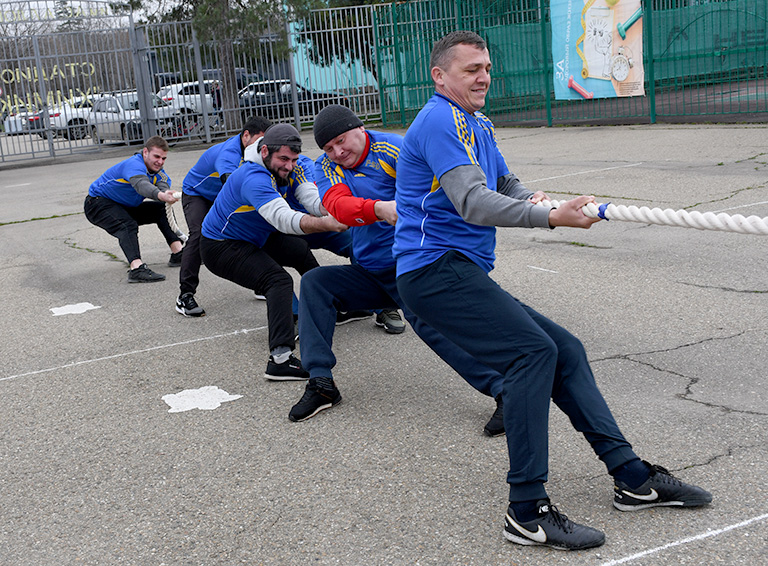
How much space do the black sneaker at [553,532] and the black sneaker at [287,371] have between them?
2173 millimetres

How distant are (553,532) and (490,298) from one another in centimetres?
84

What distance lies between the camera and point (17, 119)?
22312 mm

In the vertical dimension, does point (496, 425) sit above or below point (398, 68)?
below

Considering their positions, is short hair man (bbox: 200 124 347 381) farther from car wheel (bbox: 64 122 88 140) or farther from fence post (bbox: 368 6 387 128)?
car wheel (bbox: 64 122 88 140)

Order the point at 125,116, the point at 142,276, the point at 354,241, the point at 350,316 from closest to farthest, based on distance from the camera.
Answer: the point at 354,241 → the point at 350,316 → the point at 142,276 → the point at 125,116

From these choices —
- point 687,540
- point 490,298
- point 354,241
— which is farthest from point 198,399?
point 687,540

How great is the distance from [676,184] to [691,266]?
147 inches

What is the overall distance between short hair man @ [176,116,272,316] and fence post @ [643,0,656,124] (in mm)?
11100

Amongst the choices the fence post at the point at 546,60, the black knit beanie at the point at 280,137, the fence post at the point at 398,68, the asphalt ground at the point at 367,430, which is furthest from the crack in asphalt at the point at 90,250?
the fence post at the point at 398,68

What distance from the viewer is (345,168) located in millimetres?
4379

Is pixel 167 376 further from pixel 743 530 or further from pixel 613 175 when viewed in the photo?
pixel 613 175

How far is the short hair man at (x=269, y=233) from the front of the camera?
4.92 m

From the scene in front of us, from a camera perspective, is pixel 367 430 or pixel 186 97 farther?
pixel 186 97

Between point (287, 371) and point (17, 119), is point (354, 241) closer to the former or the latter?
point (287, 371)
